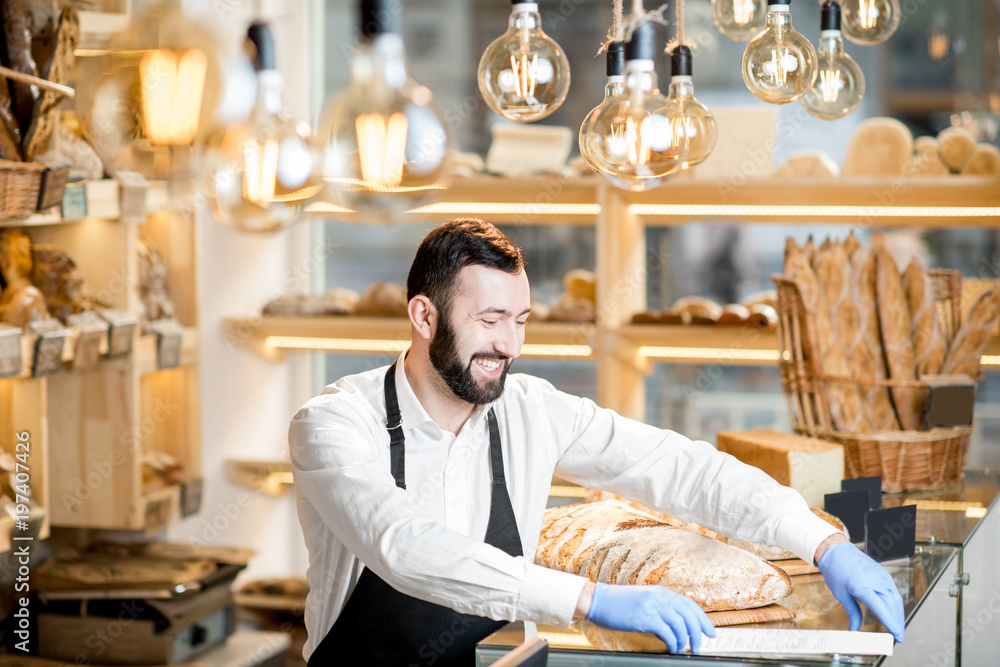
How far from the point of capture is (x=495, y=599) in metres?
1.31

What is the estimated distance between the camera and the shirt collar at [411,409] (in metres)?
1.74

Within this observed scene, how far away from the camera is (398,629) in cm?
162

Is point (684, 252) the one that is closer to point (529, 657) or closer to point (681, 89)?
point (681, 89)

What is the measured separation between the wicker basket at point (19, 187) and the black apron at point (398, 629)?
98 cm

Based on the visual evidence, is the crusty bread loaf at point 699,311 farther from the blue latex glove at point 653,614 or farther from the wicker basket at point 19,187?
the blue latex glove at point 653,614

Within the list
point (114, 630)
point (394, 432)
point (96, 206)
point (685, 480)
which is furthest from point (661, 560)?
point (114, 630)

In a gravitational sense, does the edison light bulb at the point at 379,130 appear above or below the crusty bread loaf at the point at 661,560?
above

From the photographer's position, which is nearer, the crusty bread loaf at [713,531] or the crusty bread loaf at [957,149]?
the crusty bread loaf at [713,531]

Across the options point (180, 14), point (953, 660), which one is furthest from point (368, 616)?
point (180, 14)

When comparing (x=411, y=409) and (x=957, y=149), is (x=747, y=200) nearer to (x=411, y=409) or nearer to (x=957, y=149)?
(x=957, y=149)

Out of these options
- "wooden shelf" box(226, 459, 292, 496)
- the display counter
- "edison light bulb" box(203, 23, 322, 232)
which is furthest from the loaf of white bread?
"wooden shelf" box(226, 459, 292, 496)

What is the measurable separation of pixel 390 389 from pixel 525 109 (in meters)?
0.55

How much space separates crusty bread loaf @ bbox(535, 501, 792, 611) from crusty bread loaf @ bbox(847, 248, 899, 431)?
736 mm

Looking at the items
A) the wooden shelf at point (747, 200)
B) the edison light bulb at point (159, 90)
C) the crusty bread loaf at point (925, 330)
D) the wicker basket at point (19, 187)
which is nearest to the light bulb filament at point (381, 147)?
the edison light bulb at point (159, 90)
